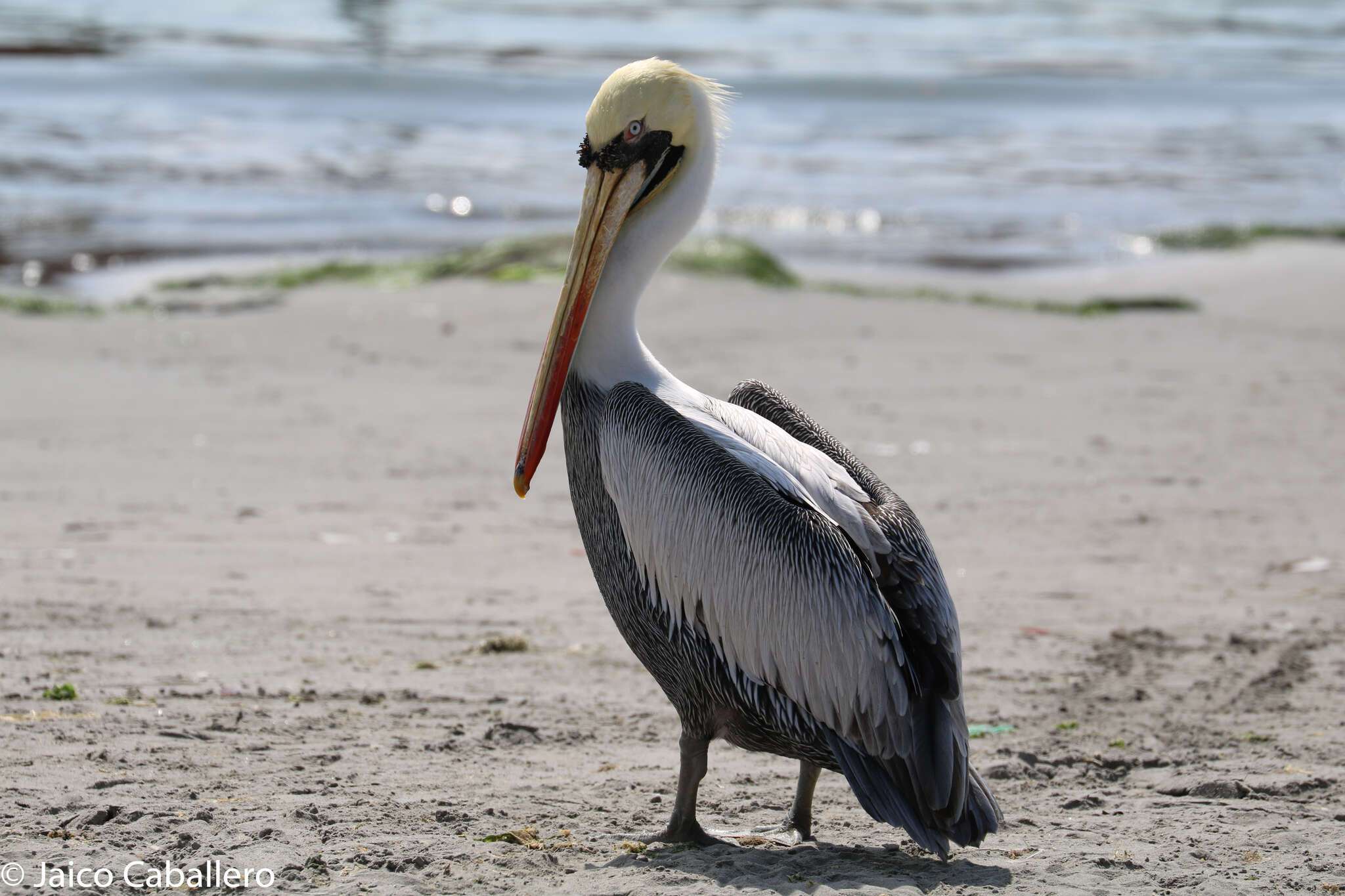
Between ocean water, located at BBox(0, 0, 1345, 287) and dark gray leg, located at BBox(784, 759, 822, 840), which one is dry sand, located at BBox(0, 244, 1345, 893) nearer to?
dark gray leg, located at BBox(784, 759, 822, 840)

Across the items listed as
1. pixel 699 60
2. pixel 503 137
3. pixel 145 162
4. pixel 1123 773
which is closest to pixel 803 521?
pixel 1123 773

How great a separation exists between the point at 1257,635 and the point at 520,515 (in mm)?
3269

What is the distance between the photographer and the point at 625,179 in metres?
3.89

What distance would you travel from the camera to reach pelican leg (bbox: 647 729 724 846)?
353cm

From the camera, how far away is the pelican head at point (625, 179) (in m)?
3.77

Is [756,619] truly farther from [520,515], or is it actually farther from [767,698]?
[520,515]

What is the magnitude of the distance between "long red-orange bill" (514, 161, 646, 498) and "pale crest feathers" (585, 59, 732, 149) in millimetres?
Result: 117

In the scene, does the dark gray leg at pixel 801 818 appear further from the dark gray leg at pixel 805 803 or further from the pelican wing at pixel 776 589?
the pelican wing at pixel 776 589

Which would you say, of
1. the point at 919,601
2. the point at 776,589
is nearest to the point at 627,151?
the point at 776,589

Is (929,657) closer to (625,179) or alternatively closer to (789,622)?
(789,622)

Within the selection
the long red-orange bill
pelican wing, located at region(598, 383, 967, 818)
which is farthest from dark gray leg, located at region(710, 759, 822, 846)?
the long red-orange bill

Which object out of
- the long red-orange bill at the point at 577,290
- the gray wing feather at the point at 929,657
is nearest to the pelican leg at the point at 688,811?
the gray wing feather at the point at 929,657

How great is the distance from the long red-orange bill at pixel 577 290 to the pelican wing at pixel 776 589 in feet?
0.83

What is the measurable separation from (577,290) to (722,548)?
34.7 inches
